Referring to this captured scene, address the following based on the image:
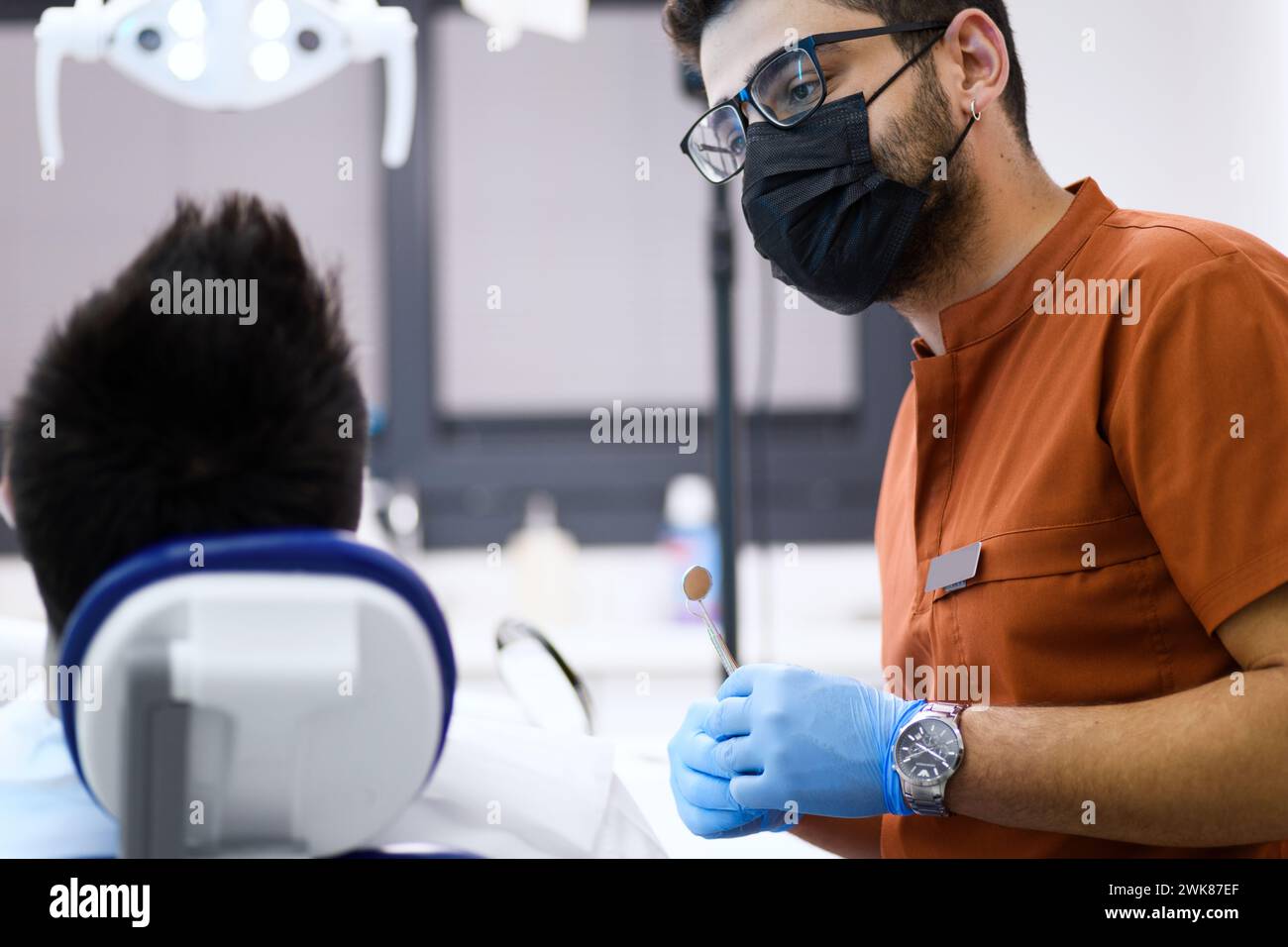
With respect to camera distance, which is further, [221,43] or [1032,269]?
[221,43]

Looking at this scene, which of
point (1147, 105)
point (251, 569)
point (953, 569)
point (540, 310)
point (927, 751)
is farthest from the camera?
point (540, 310)

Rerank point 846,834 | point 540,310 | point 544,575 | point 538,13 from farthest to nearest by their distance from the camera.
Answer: point 540,310 → point 544,575 → point 538,13 → point 846,834

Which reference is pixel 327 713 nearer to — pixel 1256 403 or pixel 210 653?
pixel 210 653

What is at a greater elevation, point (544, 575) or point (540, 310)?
point (540, 310)

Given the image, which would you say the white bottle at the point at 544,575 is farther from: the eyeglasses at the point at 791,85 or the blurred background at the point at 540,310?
the eyeglasses at the point at 791,85

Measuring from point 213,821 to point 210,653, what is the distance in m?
0.11

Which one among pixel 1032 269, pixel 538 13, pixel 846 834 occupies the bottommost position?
pixel 846 834

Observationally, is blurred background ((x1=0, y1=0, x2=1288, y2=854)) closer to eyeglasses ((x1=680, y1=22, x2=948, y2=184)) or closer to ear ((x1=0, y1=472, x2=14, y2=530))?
eyeglasses ((x1=680, y1=22, x2=948, y2=184))

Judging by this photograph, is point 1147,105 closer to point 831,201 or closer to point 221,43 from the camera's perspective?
point 831,201

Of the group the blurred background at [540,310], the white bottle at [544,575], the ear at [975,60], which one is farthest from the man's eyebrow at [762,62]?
the white bottle at [544,575]

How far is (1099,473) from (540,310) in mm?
1484

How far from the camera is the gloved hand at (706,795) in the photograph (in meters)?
0.89

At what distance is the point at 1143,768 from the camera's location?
0.75 meters

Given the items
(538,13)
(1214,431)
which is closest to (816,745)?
(1214,431)
